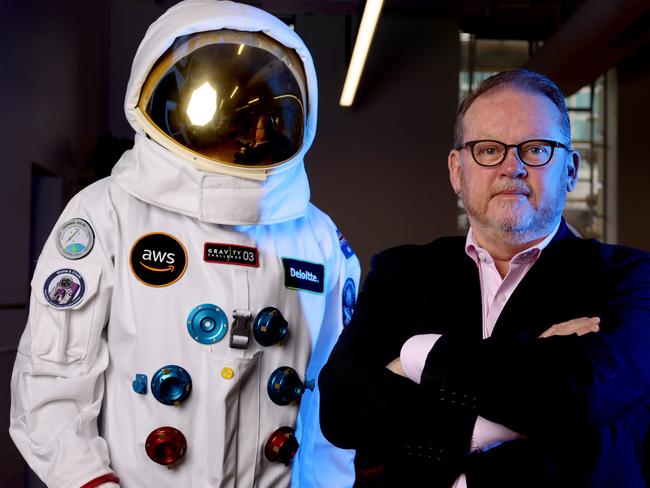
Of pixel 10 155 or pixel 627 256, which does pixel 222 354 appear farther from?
pixel 10 155

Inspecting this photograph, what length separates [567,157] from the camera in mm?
1600

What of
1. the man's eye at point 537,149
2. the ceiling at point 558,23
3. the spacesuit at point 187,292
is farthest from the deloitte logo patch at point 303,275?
the ceiling at point 558,23

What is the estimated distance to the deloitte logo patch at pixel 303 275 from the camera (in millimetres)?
1979

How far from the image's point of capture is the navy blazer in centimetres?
128

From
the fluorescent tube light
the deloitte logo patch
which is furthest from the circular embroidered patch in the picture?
the fluorescent tube light

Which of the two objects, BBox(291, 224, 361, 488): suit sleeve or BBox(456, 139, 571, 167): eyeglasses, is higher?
BBox(456, 139, 571, 167): eyeglasses

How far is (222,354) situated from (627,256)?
100cm

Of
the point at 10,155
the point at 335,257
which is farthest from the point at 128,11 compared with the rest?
the point at 335,257

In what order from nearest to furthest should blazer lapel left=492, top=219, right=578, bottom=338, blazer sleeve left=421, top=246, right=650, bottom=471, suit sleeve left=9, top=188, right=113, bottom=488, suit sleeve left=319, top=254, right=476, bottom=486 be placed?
blazer sleeve left=421, top=246, right=650, bottom=471
suit sleeve left=319, top=254, right=476, bottom=486
blazer lapel left=492, top=219, right=578, bottom=338
suit sleeve left=9, top=188, right=113, bottom=488

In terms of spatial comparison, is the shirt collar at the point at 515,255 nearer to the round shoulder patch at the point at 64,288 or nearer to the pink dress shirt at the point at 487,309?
the pink dress shirt at the point at 487,309

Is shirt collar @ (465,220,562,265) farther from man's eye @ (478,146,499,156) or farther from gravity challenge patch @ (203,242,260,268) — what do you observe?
gravity challenge patch @ (203,242,260,268)

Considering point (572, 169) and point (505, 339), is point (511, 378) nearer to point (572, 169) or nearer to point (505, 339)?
point (505, 339)

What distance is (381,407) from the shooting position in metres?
1.42

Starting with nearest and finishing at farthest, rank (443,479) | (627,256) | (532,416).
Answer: (532,416) < (443,479) < (627,256)
